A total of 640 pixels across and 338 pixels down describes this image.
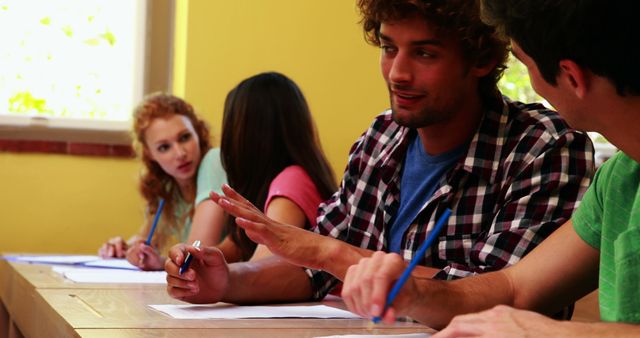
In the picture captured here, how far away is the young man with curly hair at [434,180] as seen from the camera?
168 cm

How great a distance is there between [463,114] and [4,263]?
5.10 ft

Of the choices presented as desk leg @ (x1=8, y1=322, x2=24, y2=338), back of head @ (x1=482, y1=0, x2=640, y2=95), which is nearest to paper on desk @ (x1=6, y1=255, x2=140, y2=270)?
desk leg @ (x1=8, y1=322, x2=24, y2=338)

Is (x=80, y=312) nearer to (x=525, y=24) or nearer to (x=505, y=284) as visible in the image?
(x=505, y=284)

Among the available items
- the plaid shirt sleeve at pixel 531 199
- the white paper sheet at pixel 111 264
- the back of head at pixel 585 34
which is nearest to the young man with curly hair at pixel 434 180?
the plaid shirt sleeve at pixel 531 199

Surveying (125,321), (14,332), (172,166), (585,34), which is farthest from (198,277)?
(172,166)

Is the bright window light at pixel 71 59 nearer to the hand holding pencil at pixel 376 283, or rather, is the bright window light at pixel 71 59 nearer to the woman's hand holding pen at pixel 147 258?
the woman's hand holding pen at pixel 147 258

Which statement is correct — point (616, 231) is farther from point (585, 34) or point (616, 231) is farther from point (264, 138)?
point (264, 138)

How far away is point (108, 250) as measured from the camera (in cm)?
314

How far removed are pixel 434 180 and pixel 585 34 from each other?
81cm

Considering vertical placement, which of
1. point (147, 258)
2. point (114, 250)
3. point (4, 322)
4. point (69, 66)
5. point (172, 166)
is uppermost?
point (69, 66)

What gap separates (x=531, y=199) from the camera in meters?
1.69

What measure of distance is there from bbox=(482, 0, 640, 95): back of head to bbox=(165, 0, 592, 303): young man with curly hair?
52 cm

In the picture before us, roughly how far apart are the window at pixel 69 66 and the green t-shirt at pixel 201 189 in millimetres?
518

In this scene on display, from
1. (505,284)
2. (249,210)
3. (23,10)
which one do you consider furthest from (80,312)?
(23,10)
